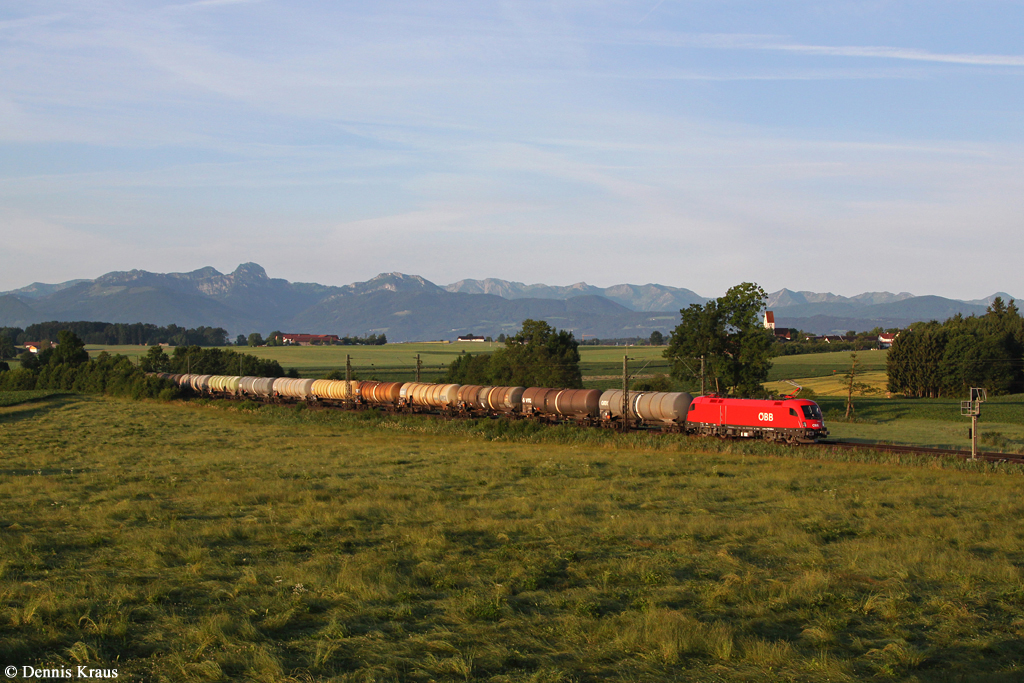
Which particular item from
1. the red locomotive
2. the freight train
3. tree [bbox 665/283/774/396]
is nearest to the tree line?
the freight train

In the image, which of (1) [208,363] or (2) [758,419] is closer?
(2) [758,419]

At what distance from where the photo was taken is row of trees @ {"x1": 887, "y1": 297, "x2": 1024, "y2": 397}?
9238 cm

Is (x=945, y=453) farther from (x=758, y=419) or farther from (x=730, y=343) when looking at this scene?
(x=730, y=343)

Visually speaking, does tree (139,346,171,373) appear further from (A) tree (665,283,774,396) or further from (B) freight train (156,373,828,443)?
(A) tree (665,283,774,396)

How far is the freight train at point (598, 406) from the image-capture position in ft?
150

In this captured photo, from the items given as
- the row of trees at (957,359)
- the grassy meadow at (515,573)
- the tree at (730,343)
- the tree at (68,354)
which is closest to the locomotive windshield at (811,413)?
the grassy meadow at (515,573)

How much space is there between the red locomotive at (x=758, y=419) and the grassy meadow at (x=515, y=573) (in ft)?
30.8

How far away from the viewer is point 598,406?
181 ft

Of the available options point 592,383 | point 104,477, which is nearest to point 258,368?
point 592,383

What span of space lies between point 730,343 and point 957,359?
3595 centimetres

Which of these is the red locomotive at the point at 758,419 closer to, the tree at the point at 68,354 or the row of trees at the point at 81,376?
the row of trees at the point at 81,376

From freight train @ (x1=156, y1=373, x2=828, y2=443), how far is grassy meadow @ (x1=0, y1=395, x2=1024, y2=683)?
1025 cm

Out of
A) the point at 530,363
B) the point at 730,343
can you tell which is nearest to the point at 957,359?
the point at 730,343

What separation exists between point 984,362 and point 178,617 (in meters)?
103
